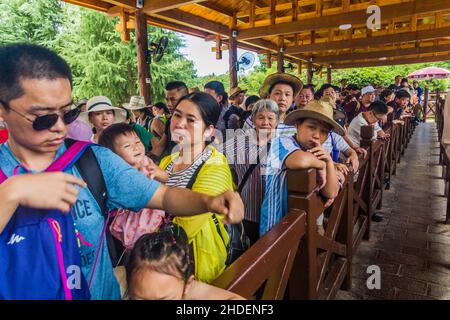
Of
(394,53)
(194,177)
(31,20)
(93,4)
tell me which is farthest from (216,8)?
(31,20)

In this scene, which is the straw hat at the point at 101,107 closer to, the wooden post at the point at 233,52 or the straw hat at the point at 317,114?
the straw hat at the point at 317,114

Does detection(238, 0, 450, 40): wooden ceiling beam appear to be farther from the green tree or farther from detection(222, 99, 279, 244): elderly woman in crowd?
the green tree

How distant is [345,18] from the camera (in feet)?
22.9

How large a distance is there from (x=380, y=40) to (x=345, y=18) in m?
2.73

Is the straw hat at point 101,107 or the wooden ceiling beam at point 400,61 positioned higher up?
the wooden ceiling beam at point 400,61

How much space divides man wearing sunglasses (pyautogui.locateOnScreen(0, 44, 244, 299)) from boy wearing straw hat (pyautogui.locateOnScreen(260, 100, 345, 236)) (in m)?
0.69

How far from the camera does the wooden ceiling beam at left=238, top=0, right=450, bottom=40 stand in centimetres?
601

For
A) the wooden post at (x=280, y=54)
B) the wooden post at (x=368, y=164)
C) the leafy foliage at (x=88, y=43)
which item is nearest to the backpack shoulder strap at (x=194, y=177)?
the wooden post at (x=368, y=164)

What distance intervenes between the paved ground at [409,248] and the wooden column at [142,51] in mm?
4756

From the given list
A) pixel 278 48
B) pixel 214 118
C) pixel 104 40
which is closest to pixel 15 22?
pixel 104 40

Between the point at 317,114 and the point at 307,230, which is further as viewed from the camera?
the point at 317,114

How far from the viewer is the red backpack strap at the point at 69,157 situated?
2.84 feet

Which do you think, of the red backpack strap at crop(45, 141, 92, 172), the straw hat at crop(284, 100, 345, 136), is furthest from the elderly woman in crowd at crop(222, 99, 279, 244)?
the red backpack strap at crop(45, 141, 92, 172)

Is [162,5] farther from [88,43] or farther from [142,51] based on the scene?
[88,43]
